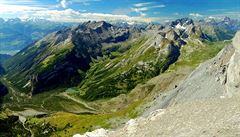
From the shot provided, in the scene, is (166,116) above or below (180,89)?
above

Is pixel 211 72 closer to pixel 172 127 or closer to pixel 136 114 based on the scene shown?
pixel 136 114

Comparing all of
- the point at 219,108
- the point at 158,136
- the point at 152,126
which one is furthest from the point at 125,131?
the point at 219,108

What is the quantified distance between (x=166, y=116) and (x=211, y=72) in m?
90.3

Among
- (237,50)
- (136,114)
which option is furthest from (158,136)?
(136,114)

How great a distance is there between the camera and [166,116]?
57.8m

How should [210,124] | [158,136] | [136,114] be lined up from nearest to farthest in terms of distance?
[210,124], [158,136], [136,114]

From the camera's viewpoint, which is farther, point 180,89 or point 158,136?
point 180,89

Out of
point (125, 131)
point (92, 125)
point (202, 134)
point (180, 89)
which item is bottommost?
point (92, 125)

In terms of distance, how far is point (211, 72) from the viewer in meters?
144

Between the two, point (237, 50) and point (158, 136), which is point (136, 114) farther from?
point (158, 136)

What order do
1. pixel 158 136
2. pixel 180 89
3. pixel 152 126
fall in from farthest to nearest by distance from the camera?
pixel 180 89
pixel 152 126
pixel 158 136

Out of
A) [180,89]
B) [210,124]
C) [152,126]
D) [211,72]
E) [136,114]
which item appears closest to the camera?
[210,124]

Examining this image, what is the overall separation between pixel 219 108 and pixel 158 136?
365 inches

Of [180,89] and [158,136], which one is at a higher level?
[158,136]
